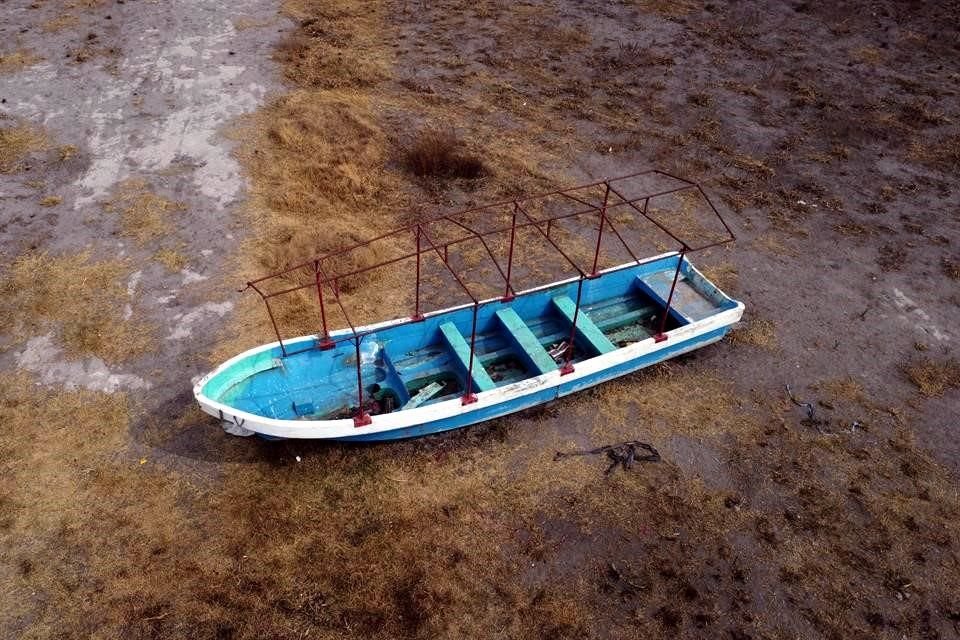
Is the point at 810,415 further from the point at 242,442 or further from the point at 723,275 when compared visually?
the point at 242,442

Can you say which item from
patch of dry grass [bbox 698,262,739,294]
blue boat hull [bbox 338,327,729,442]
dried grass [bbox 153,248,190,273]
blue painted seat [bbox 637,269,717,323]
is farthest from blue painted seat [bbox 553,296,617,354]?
dried grass [bbox 153,248,190,273]

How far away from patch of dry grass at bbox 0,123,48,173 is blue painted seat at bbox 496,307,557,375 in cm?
870

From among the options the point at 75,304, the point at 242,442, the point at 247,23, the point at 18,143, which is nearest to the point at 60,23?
the point at 247,23

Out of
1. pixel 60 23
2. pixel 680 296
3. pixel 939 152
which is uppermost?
pixel 60 23

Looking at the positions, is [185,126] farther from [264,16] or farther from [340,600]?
[340,600]

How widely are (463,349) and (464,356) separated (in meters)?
0.10

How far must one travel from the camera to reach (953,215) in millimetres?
11000

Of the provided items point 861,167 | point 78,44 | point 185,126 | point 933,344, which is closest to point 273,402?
point 185,126

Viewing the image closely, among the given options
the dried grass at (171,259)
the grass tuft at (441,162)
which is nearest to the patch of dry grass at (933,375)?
the grass tuft at (441,162)

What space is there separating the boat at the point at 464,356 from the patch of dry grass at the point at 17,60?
9.22 meters

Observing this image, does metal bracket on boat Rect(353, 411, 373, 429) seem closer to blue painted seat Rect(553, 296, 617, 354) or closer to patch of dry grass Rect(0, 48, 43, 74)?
blue painted seat Rect(553, 296, 617, 354)

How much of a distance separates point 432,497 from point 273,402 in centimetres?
190

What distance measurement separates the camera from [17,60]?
13672 millimetres

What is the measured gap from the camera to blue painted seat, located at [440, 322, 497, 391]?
7.04 metres
